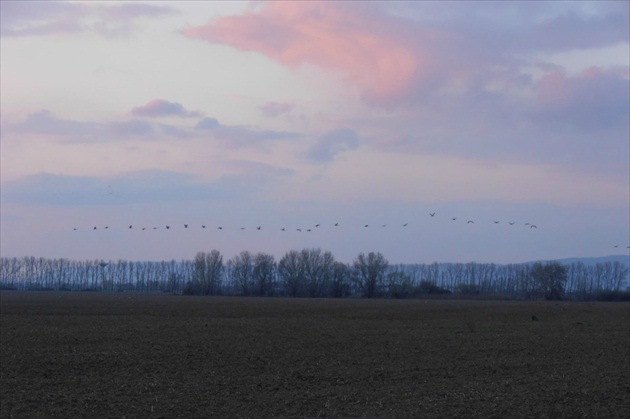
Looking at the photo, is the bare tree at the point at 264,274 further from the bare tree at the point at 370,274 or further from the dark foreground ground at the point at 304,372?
the dark foreground ground at the point at 304,372

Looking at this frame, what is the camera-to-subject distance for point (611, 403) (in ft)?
65.2

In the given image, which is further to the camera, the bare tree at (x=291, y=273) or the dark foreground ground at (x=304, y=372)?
the bare tree at (x=291, y=273)

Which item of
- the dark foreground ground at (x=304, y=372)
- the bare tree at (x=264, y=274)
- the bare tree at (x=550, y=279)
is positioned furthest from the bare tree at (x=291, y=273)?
the dark foreground ground at (x=304, y=372)

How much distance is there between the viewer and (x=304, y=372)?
24.5 meters

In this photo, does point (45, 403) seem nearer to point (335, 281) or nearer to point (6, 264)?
point (335, 281)

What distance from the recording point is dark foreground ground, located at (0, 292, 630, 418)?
18.5 m

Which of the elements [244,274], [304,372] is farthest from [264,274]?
[304,372]

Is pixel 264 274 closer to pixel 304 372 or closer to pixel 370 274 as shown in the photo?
pixel 370 274

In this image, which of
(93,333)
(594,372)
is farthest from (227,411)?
(93,333)

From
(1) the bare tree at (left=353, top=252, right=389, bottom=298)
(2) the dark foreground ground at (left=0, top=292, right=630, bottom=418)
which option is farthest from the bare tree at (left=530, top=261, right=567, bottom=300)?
(2) the dark foreground ground at (left=0, top=292, right=630, bottom=418)

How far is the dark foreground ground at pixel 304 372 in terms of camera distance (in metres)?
18.5

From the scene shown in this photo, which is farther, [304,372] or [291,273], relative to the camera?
[291,273]

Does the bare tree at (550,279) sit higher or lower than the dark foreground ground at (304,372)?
higher

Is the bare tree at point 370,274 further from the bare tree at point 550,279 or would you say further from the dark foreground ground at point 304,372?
the dark foreground ground at point 304,372
